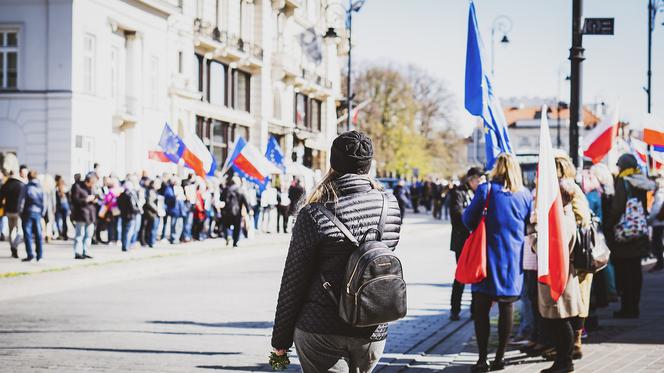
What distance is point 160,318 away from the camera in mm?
11742

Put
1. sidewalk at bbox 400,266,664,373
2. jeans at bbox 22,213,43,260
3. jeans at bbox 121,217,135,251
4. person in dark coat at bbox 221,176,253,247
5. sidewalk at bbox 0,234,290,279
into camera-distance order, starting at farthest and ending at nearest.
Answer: person in dark coat at bbox 221,176,253,247
jeans at bbox 121,217,135,251
jeans at bbox 22,213,43,260
sidewalk at bbox 0,234,290,279
sidewalk at bbox 400,266,664,373

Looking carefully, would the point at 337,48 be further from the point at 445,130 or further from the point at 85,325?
the point at 85,325

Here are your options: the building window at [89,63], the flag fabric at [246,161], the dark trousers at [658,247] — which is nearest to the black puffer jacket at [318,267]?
the dark trousers at [658,247]

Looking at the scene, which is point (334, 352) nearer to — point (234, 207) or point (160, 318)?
point (160, 318)

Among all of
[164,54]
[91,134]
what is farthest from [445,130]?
[91,134]

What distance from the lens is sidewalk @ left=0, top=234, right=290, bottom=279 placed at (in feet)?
57.0

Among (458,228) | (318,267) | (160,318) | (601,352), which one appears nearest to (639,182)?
(458,228)

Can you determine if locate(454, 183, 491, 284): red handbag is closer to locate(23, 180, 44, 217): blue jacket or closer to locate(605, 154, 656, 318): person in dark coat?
locate(605, 154, 656, 318): person in dark coat

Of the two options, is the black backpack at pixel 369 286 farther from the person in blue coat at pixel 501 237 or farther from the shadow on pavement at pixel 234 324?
the shadow on pavement at pixel 234 324

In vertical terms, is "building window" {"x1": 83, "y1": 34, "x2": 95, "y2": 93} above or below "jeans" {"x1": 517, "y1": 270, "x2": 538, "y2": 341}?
above

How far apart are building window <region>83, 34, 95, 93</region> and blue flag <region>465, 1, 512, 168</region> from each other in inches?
1048

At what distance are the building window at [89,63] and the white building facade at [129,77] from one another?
0.03 meters

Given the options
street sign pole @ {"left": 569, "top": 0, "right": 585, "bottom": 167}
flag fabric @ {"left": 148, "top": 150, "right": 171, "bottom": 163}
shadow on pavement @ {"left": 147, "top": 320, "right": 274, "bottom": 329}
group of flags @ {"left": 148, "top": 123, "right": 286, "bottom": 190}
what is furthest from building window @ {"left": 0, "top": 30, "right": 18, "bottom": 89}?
street sign pole @ {"left": 569, "top": 0, "right": 585, "bottom": 167}

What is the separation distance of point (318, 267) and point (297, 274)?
4.2 inches
